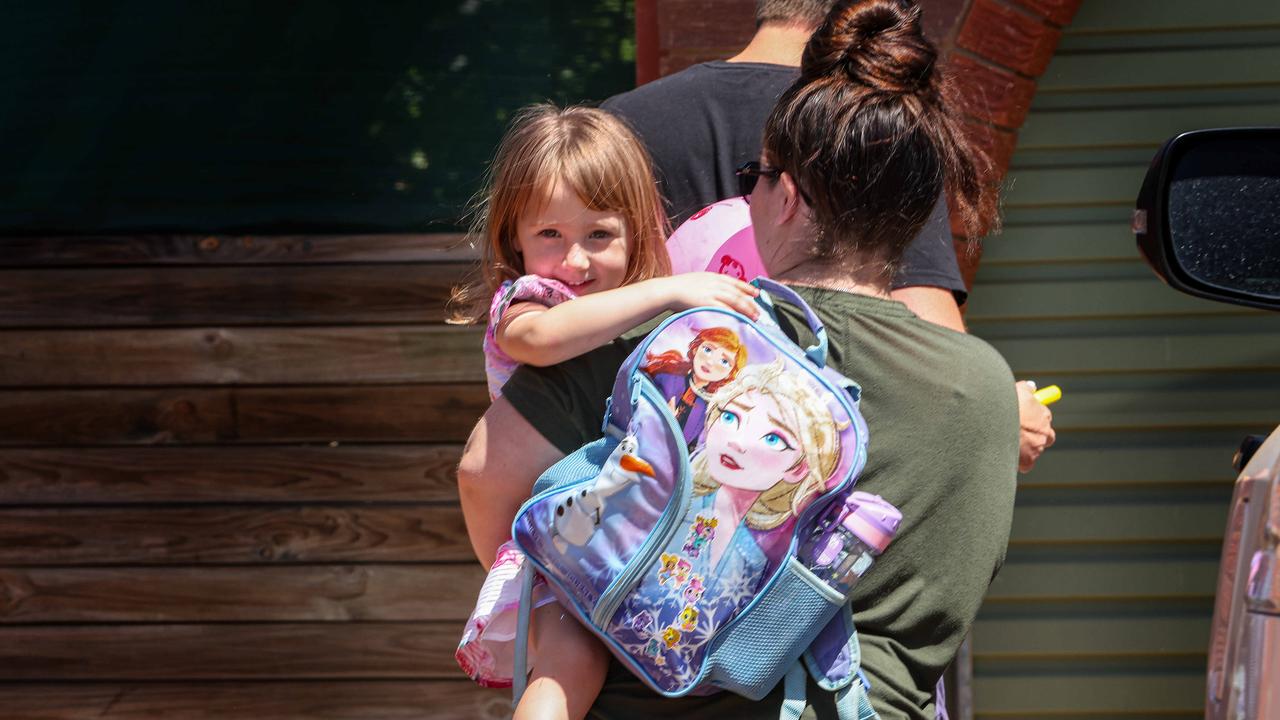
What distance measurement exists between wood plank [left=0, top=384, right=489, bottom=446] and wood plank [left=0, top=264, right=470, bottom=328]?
23 cm

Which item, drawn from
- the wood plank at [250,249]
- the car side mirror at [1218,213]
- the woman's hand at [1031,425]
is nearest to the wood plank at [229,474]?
the wood plank at [250,249]

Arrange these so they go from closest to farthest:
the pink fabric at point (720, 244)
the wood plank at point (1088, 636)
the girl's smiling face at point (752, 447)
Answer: the girl's smiling face at point (752, 447), the pink fabric at point (720, 244), the wood plank at point (1088, 636)

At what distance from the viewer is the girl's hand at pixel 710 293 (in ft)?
5.18

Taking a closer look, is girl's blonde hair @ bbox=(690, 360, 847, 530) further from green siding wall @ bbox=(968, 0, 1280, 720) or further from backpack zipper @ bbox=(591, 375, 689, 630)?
green siding wall @ bbox=(968, 0, 1280, 720)

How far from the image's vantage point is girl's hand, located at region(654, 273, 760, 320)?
5.18ft

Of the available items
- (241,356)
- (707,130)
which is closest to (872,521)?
(707,130)

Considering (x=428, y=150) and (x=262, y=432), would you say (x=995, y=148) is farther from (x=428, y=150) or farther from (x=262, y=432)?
(x=262, y=432)

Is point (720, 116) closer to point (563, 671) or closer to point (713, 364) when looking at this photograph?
point (713, 364)

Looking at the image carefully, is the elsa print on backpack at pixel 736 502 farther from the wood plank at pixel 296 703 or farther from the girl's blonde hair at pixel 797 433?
the wood plank at pixel 296 703

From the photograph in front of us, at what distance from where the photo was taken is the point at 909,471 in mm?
1603

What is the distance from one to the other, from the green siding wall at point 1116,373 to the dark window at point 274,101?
4.53 ft

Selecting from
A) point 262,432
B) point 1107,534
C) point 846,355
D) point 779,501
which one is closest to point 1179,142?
point 846,355

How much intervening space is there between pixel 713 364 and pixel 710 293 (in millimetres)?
110

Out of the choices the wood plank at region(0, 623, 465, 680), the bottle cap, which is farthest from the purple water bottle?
the wood plank at region(0, 623, 465, 680)
